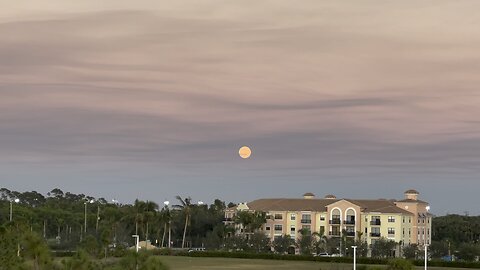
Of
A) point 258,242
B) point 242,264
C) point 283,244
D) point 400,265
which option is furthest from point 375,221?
point 400,265

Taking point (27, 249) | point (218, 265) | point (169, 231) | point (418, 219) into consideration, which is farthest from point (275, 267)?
point (27, 249)

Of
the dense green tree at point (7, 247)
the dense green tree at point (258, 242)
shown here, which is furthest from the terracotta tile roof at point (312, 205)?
the dense green tree at point (7, 247)

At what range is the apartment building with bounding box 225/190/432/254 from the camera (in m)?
176

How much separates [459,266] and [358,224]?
4552cm

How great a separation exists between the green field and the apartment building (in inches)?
1268

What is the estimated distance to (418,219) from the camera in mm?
182000

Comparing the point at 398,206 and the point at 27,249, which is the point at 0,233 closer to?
the point at 27,249

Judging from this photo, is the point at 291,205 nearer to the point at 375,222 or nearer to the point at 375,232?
the point at 375,222

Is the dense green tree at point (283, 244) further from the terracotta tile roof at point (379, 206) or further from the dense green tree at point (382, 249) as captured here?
the terracotta tile roof at point (379, 206)

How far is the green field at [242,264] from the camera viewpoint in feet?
406

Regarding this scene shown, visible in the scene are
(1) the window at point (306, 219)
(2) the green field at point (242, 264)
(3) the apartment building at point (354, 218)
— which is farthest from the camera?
(1) the window at point (306, 219)

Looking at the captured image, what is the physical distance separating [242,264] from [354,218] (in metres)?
50.6

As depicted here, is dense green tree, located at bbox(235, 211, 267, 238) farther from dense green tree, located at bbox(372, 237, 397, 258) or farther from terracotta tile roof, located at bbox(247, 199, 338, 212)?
dense green tree, located at bbox(372, 237, 397, 258)

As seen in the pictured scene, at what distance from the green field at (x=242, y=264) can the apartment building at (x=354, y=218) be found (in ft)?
106
